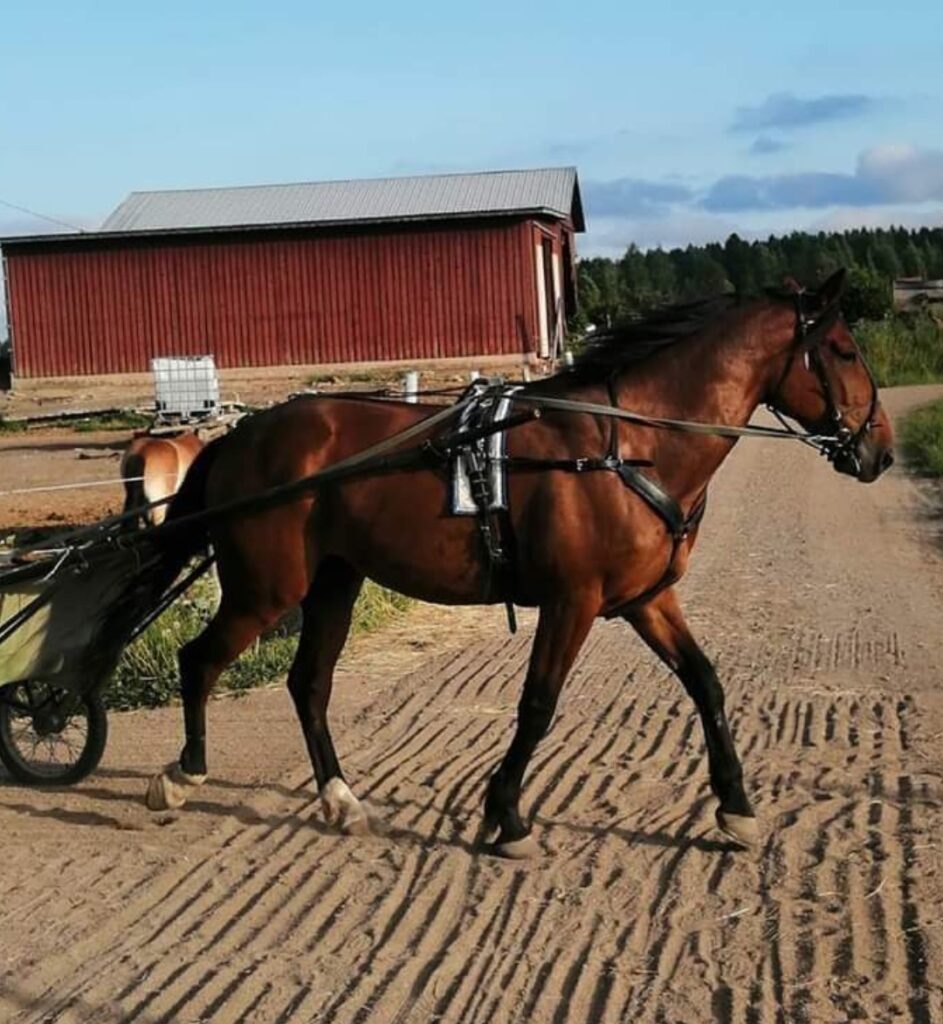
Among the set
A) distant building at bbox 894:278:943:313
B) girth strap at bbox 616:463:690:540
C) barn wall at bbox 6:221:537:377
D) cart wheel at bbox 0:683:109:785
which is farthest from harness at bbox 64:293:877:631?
distant building at bbox 894:278:943:313

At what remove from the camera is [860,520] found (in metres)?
15.1

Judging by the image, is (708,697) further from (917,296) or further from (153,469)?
(917,296)

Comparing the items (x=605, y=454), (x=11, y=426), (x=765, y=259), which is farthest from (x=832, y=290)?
(x=765, y=259)

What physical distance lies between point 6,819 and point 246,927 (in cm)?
190

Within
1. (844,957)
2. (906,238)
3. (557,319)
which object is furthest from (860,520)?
(906,238)

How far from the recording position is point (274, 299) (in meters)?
33.4

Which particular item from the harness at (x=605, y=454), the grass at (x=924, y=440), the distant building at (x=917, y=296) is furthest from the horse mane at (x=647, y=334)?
the distant building at (x=917, y=296)

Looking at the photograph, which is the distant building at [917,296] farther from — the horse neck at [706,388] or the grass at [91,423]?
the horse neck at [706,388]

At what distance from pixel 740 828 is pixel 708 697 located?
1.73 ft

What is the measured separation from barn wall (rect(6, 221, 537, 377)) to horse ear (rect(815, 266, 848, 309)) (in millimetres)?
27425

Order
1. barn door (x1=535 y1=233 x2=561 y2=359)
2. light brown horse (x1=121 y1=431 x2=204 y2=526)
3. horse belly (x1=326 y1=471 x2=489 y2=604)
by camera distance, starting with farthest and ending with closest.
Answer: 1. barn door (x1=535 y1=233 x2=561 y2=359)
2. light brown horse (x1=121 y1=431 x2=204 y2=526)
3. horse belly (x1=326 y1=471 x2=489 y2=604)

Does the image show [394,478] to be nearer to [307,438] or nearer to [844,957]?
[307,438]

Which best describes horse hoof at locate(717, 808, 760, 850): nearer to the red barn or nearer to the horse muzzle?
the horse muzzle

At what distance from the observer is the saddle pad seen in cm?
563
